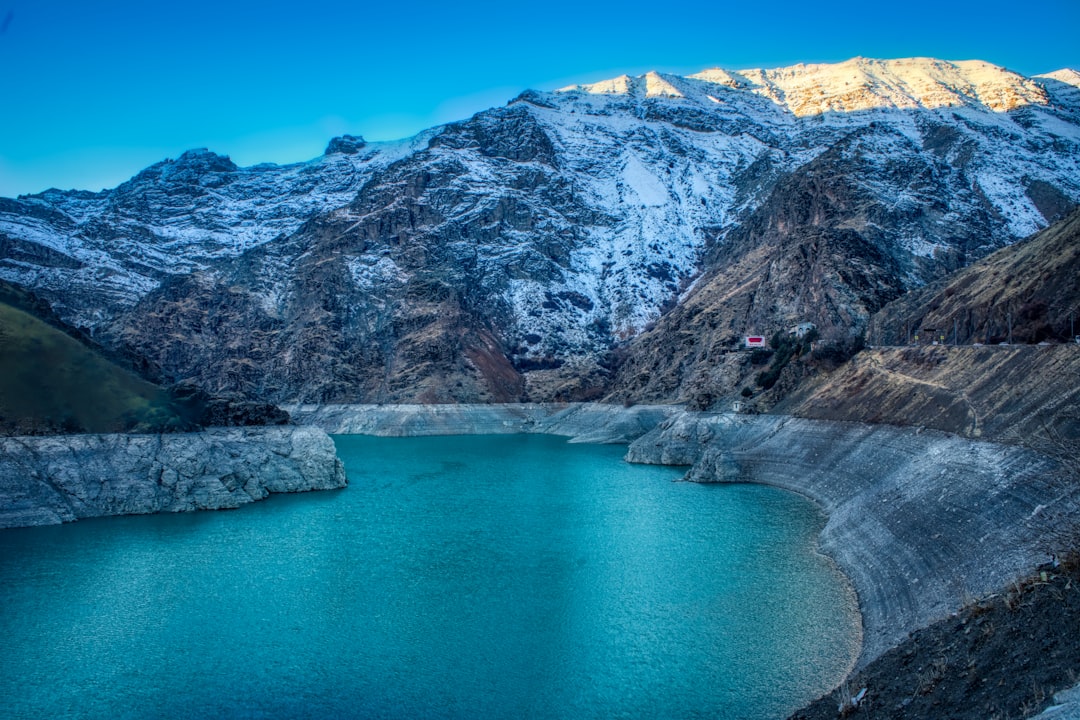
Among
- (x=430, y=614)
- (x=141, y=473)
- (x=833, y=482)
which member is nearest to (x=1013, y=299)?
(x=833, y=482)

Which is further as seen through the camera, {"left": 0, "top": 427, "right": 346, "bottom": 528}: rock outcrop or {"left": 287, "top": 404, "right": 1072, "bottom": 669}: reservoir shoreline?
{"left": 0, "top": 427, "right": 346, "bottom": 528}: rock outcrop

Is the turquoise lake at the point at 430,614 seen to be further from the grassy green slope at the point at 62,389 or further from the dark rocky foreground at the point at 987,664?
the grassy green slope at the point at 62,389

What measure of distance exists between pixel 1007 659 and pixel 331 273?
195996 millimetres

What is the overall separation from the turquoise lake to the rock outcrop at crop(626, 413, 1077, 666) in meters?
1.74

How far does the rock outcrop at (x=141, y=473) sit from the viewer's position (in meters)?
54.8

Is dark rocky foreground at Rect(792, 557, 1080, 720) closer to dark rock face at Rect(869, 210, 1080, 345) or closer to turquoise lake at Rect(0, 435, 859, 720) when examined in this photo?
turquoise lake at Rect(0, 435, 859, 720)

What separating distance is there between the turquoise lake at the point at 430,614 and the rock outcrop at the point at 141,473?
219 centimetres

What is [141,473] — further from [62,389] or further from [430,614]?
[430,614]

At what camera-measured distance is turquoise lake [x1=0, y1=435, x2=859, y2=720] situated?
2498 cm

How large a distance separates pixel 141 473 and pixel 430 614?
128 ft

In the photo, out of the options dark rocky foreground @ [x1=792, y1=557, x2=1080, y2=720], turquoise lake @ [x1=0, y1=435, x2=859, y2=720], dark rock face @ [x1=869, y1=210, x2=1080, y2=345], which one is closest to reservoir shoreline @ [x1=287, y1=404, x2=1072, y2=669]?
turquoise lake @ [x1=0, y1=435, x2=859, y2=720]

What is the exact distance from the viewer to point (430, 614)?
3359 centimetres

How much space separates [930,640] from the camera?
68.7 feet

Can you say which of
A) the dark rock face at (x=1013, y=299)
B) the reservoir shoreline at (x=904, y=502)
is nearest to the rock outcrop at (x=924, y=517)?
the reservoir shoreline at (x=904, y=502)
